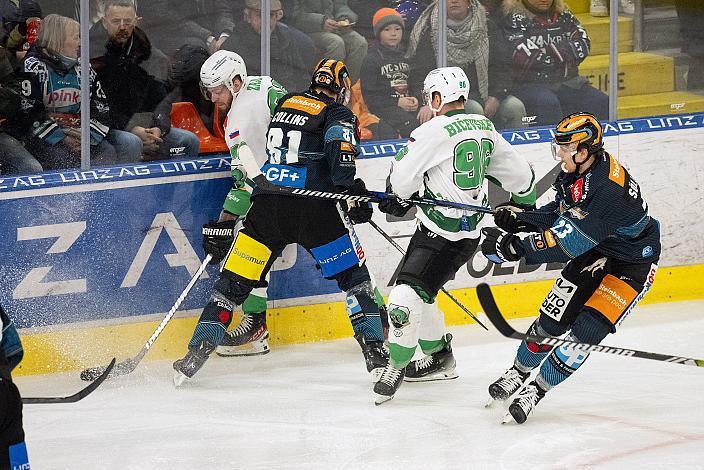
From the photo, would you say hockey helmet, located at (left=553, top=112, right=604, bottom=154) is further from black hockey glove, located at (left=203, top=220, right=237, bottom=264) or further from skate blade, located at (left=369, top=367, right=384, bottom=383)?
black hockey glove, located at (left=203, top=220, right=237, bottom=264)

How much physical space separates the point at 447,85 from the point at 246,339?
156 centimetres

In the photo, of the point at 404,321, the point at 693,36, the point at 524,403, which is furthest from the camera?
the point at 693,36

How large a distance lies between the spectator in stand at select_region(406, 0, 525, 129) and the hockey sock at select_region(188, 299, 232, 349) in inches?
62.3

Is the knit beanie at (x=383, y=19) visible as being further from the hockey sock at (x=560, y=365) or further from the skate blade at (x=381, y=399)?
the hockey sock at (x=560, y=365)

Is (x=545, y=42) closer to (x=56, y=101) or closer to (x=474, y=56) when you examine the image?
(x=474, y=56)

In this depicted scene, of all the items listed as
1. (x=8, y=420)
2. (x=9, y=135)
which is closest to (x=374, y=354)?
(x=9, y=135)

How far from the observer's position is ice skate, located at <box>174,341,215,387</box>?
5.38 metres

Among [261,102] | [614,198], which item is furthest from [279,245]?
[614,198]

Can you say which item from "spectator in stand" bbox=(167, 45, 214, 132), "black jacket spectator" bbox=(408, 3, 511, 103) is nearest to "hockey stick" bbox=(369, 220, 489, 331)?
"black jacket spectator" bbox=(408, 3, 511, 103)

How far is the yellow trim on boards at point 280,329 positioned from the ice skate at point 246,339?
5.4 inches

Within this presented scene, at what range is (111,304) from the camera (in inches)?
225

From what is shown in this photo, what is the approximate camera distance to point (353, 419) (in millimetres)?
4969

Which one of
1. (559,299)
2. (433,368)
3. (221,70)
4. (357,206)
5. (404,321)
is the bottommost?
(433,368)

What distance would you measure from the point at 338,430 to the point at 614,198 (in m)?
1.30
